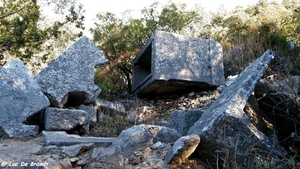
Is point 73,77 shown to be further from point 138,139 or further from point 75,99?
point 138,139

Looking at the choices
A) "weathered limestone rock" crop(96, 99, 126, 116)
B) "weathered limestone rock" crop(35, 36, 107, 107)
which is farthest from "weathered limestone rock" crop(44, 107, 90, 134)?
"weathered limestone rock" crop(96, 99, 126, 116)

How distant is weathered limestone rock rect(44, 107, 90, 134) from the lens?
4191 mm

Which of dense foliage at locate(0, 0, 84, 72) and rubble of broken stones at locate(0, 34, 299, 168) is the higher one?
dense foliage at locate(0, 0, 84, 72)

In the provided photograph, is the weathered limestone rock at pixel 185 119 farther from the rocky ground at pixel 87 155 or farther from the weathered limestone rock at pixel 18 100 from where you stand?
the weathered limestone rock at pixel 18 100

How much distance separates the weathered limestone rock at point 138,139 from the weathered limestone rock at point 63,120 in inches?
70.5

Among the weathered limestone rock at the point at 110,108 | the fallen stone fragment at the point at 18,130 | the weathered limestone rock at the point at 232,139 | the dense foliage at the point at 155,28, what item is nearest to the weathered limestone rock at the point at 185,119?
the weathered limestone rock at the point at 232,139

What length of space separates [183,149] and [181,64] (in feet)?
11.9

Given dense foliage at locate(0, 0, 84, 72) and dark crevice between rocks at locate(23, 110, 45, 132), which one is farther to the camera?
dense foliage at locate(0, 0, 84, 72)

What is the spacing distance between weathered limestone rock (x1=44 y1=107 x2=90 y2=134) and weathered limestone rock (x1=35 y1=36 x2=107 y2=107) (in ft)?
1.23

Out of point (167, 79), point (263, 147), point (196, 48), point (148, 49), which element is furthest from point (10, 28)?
point (263, 147)

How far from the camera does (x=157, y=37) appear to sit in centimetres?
559

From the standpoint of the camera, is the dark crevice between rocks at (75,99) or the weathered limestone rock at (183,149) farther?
the dark crevice between rocks at (75,99)

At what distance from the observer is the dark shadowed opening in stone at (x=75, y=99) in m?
4.91

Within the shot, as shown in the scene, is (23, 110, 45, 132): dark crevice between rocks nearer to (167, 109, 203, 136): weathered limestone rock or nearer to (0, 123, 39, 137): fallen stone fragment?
(0, 123, 39, 137): fallen stone fragment
